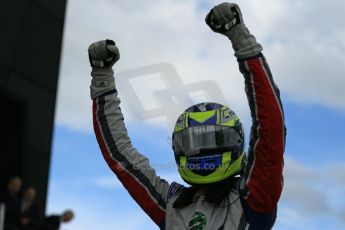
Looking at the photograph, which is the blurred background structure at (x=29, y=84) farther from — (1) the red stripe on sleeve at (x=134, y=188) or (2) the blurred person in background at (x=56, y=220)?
(1) the red stripe on sleeve at (x=134, y=188)

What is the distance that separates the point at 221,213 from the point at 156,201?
1.66ft

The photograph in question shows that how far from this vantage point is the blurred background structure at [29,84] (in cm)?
1498

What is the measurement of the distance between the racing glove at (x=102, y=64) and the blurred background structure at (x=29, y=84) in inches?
395

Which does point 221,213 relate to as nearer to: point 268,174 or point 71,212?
point 268,174

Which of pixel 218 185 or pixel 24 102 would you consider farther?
pixel 24 102

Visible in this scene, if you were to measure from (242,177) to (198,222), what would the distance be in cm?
35

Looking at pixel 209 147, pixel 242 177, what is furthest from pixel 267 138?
pixel 209 147

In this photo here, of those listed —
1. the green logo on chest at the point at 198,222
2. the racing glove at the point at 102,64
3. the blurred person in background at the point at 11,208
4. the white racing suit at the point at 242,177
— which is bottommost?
the green logo on chest at the point at 198,222

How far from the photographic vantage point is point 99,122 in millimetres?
4660

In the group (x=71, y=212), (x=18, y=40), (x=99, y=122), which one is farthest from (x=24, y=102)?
(x=99, y=122)

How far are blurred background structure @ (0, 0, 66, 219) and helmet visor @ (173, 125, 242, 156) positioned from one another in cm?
1061

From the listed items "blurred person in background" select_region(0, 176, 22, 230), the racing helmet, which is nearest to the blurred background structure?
"blurred person in background" select_region(0, 176, 22, 230)

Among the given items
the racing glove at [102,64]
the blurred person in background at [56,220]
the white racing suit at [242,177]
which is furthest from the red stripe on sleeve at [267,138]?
the blurred person in background at [56,220]

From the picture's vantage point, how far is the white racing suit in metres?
3.76
